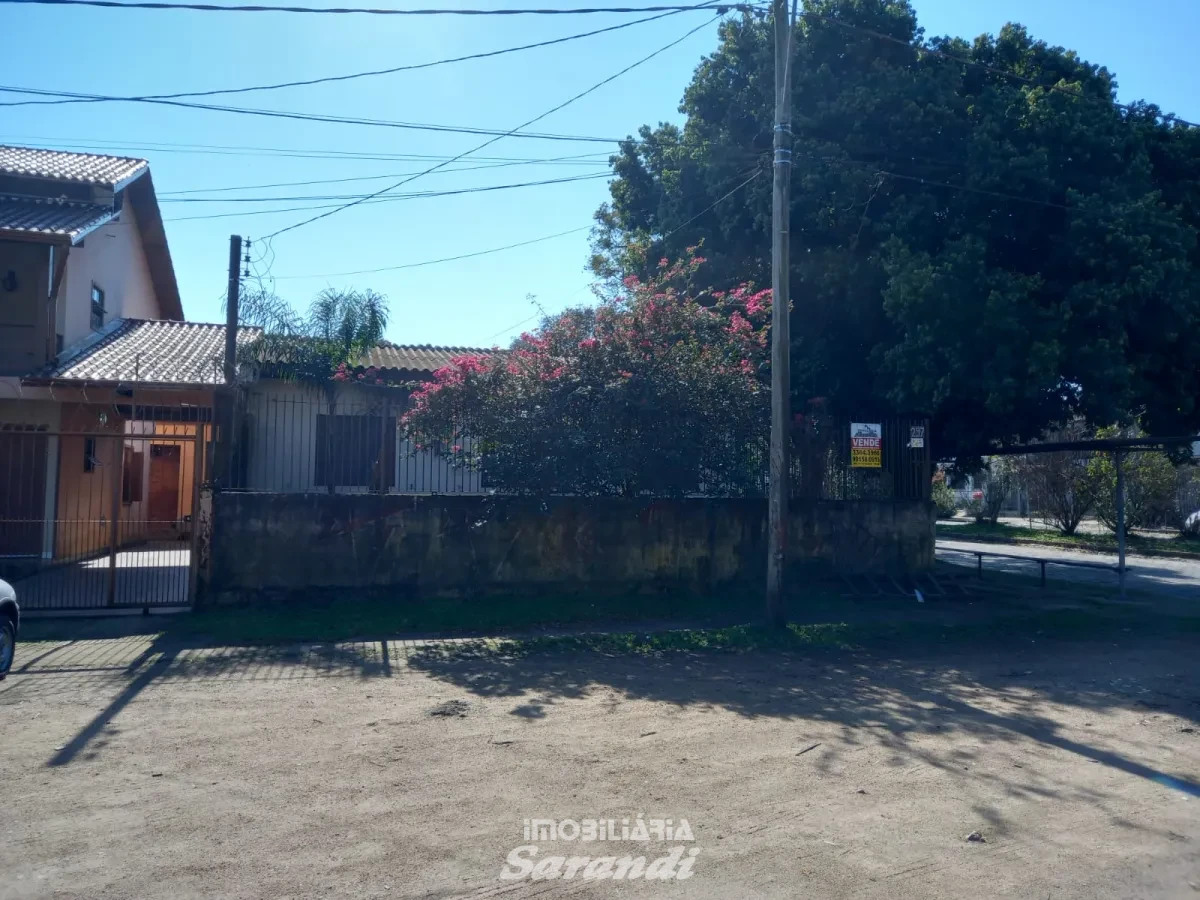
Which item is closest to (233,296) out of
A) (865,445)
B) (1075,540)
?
(865,445)

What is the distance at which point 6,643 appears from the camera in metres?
9.02

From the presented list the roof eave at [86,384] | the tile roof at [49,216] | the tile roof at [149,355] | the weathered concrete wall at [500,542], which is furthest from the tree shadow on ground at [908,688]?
the tile roof at [49,216]

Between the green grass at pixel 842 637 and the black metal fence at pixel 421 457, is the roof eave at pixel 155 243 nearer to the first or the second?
the black metal fence at pixel 421 457

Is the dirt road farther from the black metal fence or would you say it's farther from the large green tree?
the large green tree

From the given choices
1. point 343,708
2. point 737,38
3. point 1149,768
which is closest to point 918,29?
point 737,38

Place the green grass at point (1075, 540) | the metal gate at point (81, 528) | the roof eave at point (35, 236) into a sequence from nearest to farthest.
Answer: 1. the metal gate at point (81, 528)
2. the roof eave at point (35, 236)
3. the green grass at point (1075, 540)

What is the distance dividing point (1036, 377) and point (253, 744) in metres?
11.2

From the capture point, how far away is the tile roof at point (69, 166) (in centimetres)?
1727

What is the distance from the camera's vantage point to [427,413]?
509 inches

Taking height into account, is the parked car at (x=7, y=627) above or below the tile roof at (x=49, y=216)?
below

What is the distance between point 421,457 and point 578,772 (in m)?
10.0

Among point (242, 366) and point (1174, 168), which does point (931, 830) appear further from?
point (1174, 168)

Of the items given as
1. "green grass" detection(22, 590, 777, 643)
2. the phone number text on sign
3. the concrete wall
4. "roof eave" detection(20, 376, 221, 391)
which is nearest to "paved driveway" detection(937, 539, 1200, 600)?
the phone number text on sign

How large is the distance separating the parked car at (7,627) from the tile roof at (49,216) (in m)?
8.06
